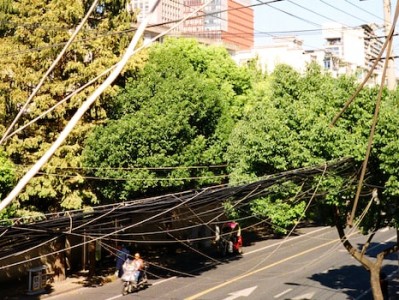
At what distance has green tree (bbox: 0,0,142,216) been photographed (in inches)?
655

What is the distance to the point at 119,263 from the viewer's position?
64.6 ft

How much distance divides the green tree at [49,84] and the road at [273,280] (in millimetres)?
3719

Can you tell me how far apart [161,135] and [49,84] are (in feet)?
13.3

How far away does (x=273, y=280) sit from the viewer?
60.6 ft

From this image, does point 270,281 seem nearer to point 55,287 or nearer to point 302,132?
point 302,132

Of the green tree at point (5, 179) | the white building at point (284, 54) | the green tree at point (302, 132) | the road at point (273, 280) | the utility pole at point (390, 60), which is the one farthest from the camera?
the white building at point (284, 54)

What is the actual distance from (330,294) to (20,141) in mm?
11056

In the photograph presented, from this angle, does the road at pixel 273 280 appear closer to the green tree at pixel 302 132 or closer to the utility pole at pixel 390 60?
the green tree at pixel 302 132

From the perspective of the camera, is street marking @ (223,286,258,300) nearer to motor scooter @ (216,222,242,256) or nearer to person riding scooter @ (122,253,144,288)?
person riding scooter @ (122,253,144,288)

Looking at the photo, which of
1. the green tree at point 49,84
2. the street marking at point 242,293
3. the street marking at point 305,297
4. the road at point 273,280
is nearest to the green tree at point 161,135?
the green tree at point 49,84

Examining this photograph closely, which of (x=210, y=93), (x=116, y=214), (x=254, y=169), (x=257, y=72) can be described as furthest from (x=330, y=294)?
(x=257, y=72)

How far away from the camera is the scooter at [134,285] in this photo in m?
17.0

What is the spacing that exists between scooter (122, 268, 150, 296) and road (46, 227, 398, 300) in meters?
0.28

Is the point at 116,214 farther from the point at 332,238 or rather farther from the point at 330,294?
the point at 332,238
